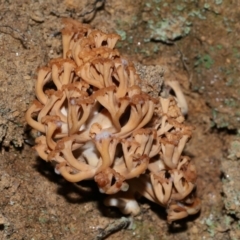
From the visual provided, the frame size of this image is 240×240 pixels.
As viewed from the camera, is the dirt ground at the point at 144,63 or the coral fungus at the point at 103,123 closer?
the coral fungus at the point at 103,123

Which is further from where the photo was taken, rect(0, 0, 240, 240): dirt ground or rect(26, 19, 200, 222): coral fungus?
rect(0, 0, 240, 240): dirt ground

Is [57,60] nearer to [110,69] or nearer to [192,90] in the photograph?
[110,69]

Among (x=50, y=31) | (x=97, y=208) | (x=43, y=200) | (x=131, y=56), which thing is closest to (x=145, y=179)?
(x=97, y=208)

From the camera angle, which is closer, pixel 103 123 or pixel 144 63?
pixel 103 123
